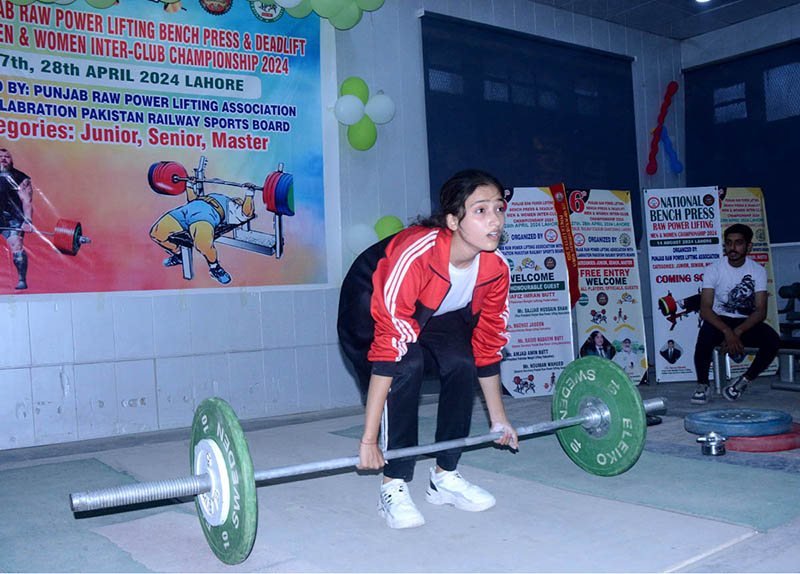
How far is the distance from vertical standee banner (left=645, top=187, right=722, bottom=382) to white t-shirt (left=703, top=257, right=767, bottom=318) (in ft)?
2.59

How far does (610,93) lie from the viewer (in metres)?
6.21

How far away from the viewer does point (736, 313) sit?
182 inches

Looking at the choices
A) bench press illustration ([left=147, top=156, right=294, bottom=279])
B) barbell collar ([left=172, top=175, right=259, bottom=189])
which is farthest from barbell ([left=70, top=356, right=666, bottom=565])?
barbell collar ([left=172, top=175, right=259, bottom=189])

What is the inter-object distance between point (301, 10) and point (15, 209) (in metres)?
1.99

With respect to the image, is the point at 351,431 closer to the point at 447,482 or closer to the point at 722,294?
the point at 447,482

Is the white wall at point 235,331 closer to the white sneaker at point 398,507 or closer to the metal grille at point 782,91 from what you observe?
the metal grille at point 782,91

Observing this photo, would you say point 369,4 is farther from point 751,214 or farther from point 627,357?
point 751,214

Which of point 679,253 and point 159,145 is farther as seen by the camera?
point 679,253

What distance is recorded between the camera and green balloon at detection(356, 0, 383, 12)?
177 inches

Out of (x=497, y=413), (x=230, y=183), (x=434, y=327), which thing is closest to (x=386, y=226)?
(x=230, y=183)

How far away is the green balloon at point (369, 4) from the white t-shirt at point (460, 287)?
280 cm

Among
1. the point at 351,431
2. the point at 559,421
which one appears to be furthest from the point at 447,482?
the point at 351,431

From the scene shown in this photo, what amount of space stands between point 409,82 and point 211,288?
197 centimetres

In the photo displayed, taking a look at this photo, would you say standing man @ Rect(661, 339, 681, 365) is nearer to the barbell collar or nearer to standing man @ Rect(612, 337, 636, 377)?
standing man @ Rect(612, 337, 636, 377)
